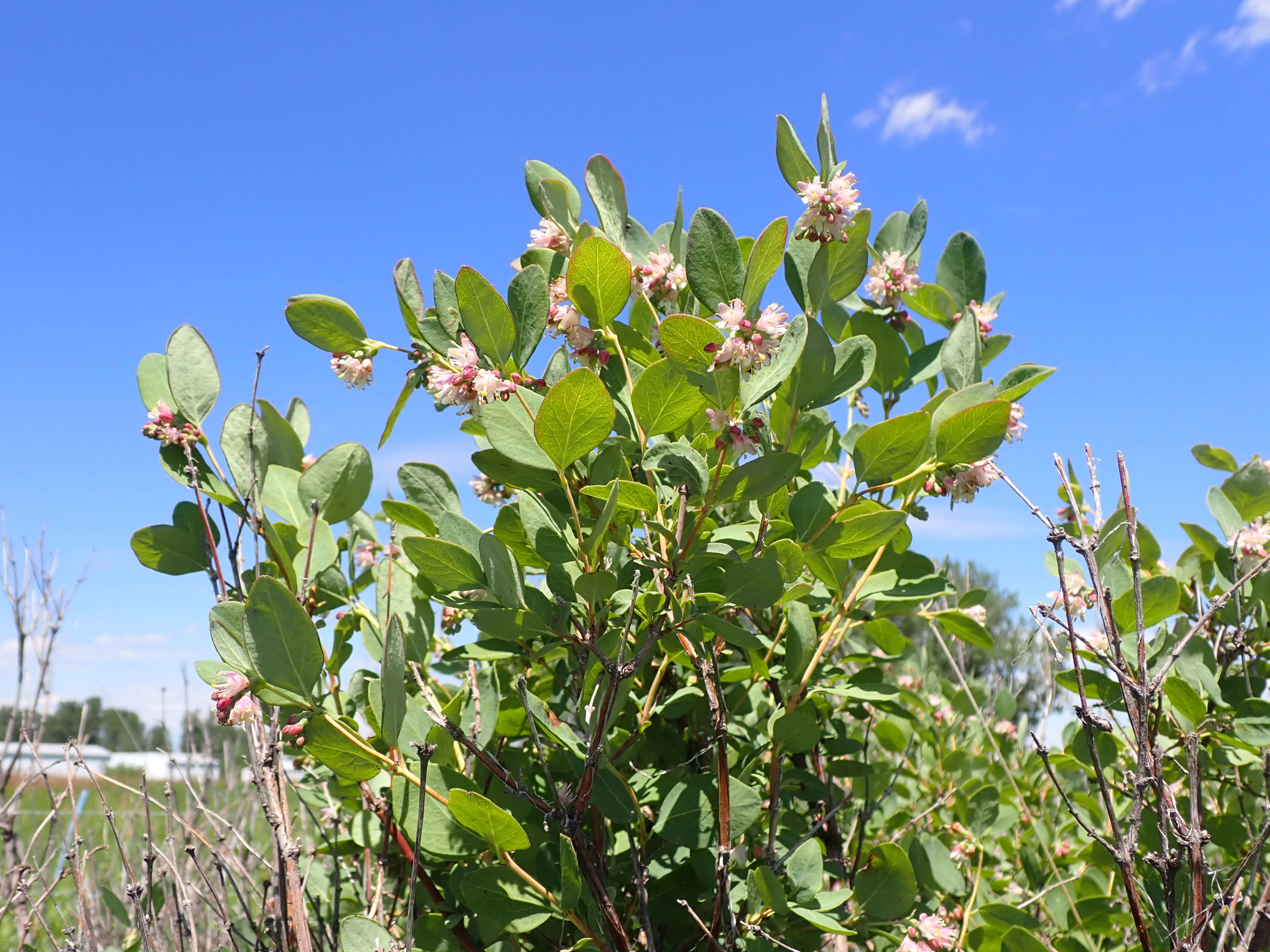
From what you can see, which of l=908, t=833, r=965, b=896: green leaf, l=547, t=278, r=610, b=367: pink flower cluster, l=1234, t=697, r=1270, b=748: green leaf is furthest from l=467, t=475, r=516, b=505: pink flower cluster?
l=1234, t=697, r=1270, b=748: green leaf

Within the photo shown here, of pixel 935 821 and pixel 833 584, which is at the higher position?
pixel 833 584

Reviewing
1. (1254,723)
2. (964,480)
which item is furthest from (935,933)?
(964,480)

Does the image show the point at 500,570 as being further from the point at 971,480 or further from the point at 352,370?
the point at 971,480

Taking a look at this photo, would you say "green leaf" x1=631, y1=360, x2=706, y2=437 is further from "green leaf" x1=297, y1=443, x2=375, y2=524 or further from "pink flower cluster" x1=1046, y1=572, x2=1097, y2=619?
"pink flower cluster" x1=1046, y1=572, x2=1097, y2=619

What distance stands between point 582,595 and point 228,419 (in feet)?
2.22

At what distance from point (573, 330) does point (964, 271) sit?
783 mm

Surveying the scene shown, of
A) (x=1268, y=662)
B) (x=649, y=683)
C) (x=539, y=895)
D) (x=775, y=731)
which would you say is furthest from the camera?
(x=1268, y=662)

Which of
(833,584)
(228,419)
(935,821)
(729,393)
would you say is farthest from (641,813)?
(935,821)

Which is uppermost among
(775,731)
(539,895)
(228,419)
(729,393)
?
(228,419)

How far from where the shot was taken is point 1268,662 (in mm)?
1661

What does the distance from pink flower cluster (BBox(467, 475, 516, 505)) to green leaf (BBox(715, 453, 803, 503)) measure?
0.64 meters

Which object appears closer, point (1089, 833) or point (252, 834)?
point (1089, 833)

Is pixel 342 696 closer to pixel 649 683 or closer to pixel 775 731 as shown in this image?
pixel 649 683

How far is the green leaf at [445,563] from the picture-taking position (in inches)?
42.8
